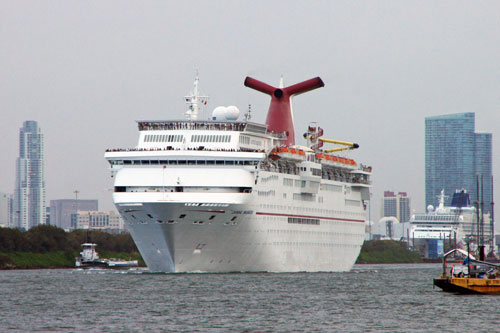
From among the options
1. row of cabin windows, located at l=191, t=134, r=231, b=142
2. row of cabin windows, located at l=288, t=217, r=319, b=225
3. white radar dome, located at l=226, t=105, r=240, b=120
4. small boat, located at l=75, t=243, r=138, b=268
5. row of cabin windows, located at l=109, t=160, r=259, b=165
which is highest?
white radar dome, located at l=226, t=105, r=240, b=120

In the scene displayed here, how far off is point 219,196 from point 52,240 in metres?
62.2

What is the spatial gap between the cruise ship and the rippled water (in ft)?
11.1

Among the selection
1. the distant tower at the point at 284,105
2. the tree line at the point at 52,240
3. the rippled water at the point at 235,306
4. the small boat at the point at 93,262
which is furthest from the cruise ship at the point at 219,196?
the tree line at the point at 52,240

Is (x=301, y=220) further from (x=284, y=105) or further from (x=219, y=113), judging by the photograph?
(x=284, y=105)

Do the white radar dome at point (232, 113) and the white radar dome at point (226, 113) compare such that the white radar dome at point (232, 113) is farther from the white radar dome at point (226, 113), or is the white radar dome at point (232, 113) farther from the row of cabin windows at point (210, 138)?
the row of cabin windows at point (210, 138)

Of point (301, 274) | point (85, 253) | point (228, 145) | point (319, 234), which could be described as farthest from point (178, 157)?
point (85, 253)

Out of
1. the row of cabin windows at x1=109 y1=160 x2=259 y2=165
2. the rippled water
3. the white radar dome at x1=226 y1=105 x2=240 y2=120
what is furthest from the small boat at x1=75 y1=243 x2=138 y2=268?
the rippled water

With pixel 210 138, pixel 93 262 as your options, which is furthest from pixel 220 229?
pixel 93 262

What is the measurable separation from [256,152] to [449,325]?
1538 inches

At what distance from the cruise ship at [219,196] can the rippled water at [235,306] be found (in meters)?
3.39

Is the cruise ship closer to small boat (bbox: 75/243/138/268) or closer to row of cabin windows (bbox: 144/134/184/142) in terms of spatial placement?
row of cabin windows (bbox: 144/134/184/142)

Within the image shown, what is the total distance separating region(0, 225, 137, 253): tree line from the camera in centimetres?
13700

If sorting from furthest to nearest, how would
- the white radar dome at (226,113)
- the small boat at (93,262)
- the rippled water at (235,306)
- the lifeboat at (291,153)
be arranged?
the small boat at (93,262) < the lifeboat at (291,153) < the white radar dome at (226,113) < the rippled water at (235,306)

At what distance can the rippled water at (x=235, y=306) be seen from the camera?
5378cm
